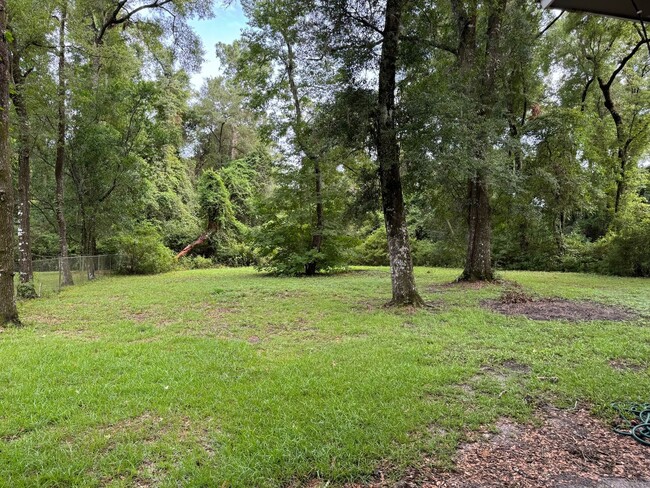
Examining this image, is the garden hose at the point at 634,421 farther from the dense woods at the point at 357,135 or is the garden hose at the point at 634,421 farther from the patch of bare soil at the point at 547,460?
the dense woods at the point at 357,135

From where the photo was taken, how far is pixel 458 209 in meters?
11.3

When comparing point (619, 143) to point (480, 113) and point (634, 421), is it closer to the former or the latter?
point (480, 113)

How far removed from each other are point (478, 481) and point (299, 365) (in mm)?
2259

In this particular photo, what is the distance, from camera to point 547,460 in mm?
2455

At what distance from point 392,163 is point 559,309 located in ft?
13.7

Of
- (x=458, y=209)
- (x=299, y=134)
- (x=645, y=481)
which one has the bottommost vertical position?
(x=645, y=481)

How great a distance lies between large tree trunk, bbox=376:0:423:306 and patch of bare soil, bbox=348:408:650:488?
432 centimetres

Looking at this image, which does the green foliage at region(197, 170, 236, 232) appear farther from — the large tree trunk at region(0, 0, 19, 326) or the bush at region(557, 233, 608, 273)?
the bush at region(557, 233, 608, 273)

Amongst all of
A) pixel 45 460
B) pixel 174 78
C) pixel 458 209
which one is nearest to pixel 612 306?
pixel 458 209

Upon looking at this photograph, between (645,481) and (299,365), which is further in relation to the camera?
(299,365)

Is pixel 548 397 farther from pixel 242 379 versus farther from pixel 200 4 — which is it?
pixel 200 4

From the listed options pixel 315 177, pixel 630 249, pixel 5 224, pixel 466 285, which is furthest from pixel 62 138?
pixel 630 249

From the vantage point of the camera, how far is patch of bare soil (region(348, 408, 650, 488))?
2238mm

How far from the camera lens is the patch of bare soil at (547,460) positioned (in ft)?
7.34
